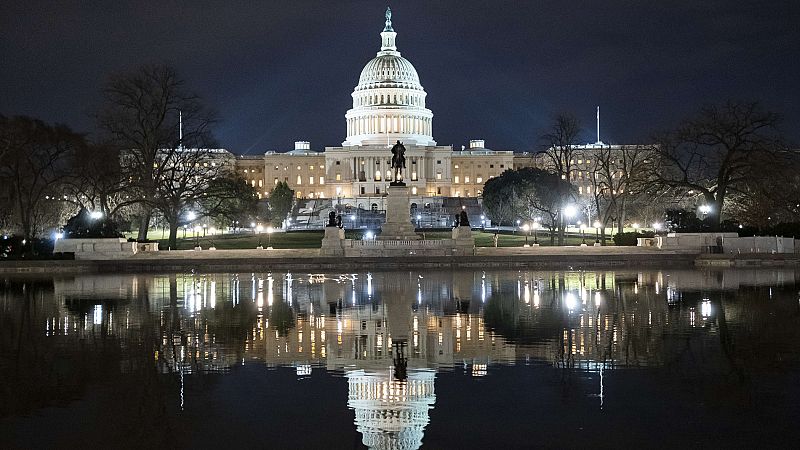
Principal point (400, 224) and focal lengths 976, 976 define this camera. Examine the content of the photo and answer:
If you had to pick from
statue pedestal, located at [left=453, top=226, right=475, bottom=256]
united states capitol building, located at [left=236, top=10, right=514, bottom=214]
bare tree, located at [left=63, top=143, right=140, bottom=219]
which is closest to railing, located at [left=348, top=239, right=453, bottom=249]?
statue pedestal, located at [left=453, top=226, right=475, bottom=256]

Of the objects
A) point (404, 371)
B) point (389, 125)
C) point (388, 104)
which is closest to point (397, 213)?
point (404, 371)

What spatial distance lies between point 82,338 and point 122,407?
6661 millimetres

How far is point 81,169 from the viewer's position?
192 ft

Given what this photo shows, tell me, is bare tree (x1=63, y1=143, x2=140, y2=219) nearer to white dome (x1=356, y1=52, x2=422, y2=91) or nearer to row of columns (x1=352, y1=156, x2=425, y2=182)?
row of columns (x1=352, y1=156, x2=425, y2=182)

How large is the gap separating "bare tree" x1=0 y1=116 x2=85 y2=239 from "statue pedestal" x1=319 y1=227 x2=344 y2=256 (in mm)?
15391

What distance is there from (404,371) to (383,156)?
136m

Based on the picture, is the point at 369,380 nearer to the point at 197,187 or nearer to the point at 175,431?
the point at 175,431

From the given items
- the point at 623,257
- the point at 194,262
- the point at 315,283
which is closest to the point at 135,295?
the point at 315,283

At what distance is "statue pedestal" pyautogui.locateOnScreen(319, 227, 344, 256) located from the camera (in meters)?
48.4

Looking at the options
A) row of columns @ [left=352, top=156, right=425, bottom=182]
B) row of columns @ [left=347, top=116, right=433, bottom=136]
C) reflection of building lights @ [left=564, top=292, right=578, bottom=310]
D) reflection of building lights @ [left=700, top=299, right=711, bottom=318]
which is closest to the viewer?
reflection of building lights @ [left=700, top=299, right=711, bottom=318]

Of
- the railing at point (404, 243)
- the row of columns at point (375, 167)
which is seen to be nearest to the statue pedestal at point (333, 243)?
the railing at point (404, 243)

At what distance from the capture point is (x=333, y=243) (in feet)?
160

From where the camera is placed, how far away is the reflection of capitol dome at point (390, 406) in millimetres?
11375

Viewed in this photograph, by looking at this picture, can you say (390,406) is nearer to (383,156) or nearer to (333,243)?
(333,243)
